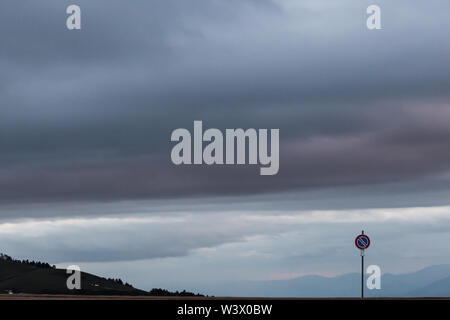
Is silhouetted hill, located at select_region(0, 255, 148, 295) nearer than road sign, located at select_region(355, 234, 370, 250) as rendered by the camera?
No

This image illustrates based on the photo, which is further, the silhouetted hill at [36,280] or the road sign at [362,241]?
the silhouetted hill at [36,280]

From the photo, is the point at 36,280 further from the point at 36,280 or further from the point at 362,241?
the point at 362,241

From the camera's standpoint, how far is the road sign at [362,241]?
46.7 meters

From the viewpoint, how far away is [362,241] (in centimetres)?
4675

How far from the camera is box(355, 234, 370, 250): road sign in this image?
46.7m

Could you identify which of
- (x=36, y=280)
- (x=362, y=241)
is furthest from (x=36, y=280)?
(x=362, y=241)

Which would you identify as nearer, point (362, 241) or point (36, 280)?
point (362, 241)
